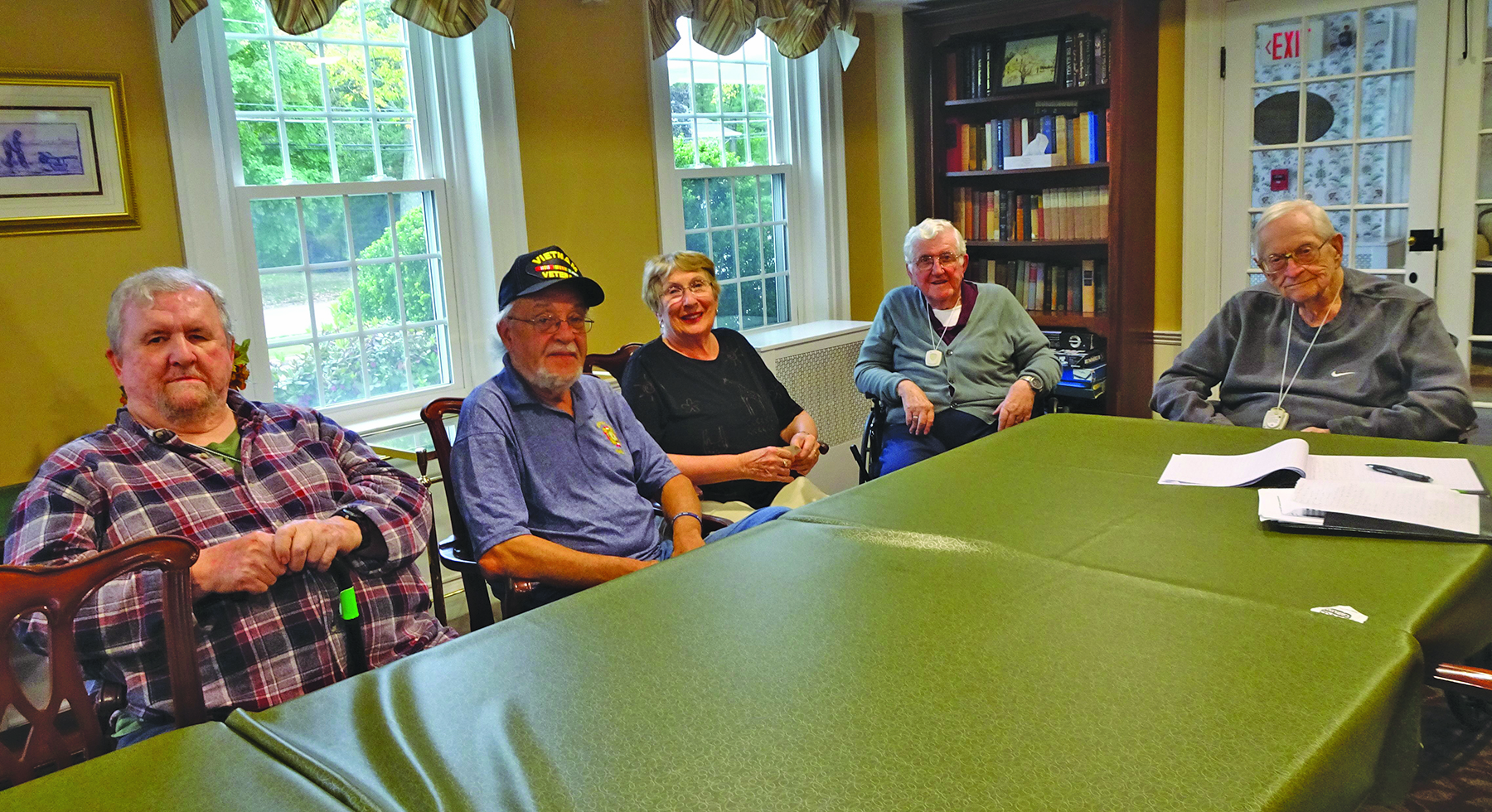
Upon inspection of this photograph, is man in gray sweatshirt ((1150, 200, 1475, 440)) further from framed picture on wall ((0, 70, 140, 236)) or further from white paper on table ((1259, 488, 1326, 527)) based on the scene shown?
framed picture on wall ((0, 70, 140, 236))

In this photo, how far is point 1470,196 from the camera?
12.2 ft

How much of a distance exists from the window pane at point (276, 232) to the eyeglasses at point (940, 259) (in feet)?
6.46

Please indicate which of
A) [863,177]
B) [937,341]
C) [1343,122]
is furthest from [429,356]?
[1343,122]

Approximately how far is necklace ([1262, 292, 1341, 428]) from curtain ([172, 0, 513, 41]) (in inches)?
98.9

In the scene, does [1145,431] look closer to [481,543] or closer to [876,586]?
[876,586]

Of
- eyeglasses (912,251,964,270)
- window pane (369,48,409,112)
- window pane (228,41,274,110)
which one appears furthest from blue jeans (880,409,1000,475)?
window pane (228,41,274,110)

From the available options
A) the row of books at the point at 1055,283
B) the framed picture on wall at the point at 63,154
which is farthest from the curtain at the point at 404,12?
the row of books at the point at 1055,283

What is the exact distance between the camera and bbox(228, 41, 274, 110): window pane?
9.91 feet

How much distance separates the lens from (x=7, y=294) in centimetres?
258

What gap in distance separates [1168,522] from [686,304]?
1.48 meters

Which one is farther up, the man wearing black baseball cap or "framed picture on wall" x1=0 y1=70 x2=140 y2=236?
"framed picture on wall" x1=0 y1=70 x2=140 y2=236

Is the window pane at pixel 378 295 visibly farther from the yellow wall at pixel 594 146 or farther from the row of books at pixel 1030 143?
the row of books at pixel 1030 143

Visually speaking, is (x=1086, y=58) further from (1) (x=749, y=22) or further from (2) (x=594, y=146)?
(2) (x=594, y=146)

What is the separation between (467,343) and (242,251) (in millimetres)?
823
